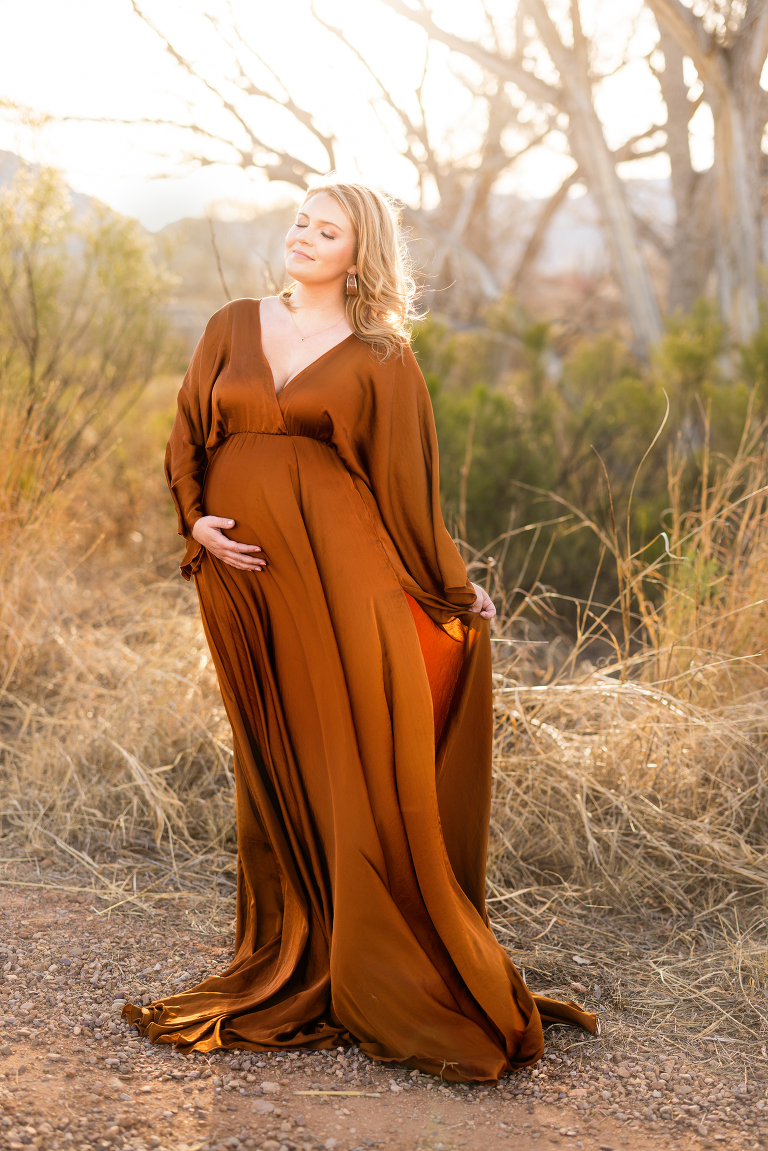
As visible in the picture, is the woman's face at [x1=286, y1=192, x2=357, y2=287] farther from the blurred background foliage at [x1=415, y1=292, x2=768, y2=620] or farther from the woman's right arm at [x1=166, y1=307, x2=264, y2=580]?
the blurred background foliage at [x1=415, y1=292, x2=768, y2=620]

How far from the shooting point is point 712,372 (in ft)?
21.4

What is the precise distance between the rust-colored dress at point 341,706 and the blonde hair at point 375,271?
5cm

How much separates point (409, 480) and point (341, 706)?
0.57 m

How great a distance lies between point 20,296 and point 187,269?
53.6 ft

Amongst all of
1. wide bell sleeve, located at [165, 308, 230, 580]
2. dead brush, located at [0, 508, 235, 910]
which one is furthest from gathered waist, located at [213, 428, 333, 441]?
dead brush, located at [0, 508, 235, 910]

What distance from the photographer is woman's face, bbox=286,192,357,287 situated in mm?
2277

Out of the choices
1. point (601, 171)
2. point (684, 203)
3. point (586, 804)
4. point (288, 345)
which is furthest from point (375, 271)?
point (684, 203)

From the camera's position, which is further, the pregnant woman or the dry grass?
the dry grass

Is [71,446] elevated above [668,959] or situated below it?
above

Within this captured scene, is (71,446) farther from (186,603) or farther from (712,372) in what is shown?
(712,372)

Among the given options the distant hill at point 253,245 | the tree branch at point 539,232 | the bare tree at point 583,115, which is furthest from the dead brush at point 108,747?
the tree branch at point 539,232

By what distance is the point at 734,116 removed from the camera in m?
7.93

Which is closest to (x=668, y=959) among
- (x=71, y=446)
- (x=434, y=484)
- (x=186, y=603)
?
(x=434, y=484)

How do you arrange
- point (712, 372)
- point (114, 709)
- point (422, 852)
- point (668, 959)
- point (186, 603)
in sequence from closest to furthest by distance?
1. point (422, 852)
2. point (668, 959)
3. point (114, 709)
4. point (186, 603)
5. point (712, 372)
